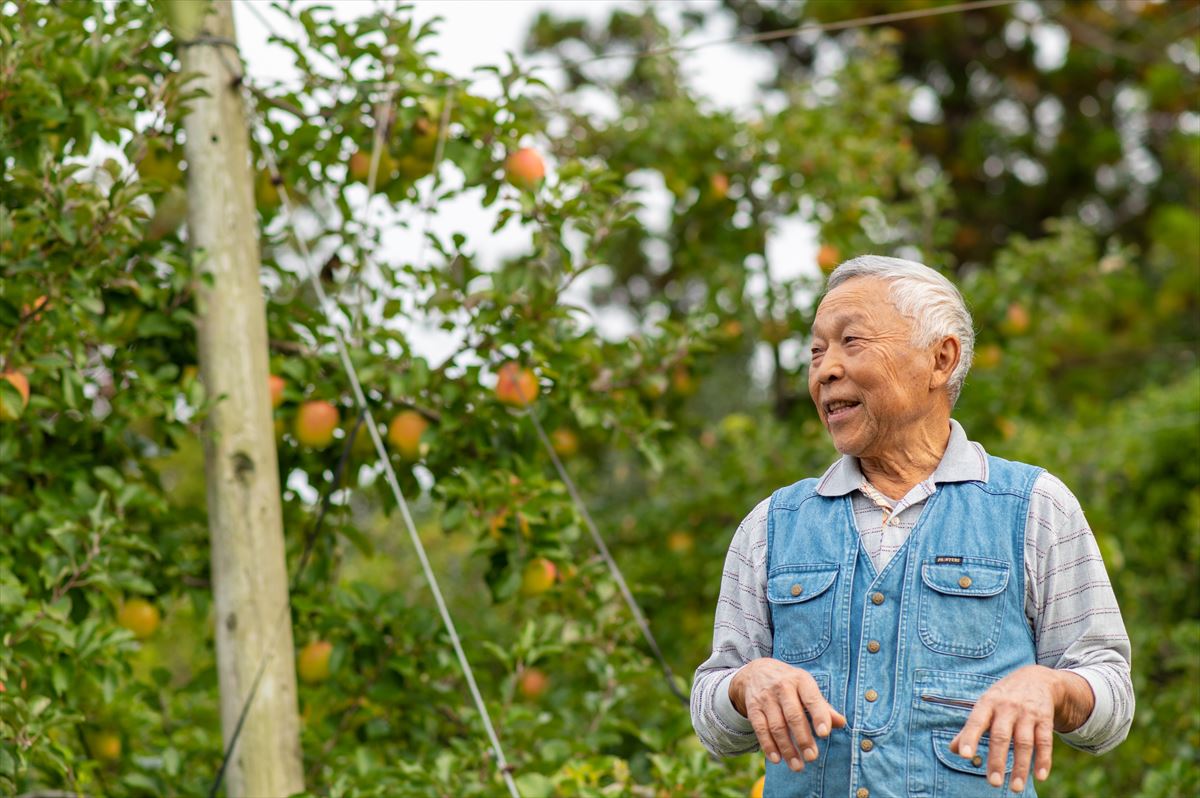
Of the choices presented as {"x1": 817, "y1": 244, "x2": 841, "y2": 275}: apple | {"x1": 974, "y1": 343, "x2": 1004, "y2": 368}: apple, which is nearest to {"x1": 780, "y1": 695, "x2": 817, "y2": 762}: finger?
{"x1": 817, "y1": 244, "x2": 841, "y2": 275}: apple

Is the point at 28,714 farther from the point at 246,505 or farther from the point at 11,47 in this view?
the point at 11,47

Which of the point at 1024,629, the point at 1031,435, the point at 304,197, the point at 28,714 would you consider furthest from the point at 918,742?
the point at 1031,435

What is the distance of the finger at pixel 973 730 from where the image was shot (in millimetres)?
1275

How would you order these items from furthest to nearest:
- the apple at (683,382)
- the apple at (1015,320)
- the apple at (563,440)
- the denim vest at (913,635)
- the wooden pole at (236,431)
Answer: the apple at (1015,320)
the apple at (683,382)
the apple at (563,440)
the wooden pole at (236,431)
the denim vest at (913,635)

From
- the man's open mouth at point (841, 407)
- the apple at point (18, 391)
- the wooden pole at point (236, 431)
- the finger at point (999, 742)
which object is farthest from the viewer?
the wooden pole at point (236, 431)

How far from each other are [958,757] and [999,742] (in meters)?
0.11

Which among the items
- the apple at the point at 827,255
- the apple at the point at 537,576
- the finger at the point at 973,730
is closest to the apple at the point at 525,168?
the apple at the point at 537,576

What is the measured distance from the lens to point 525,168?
2996 mm

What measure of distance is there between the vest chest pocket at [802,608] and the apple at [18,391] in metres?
1.55

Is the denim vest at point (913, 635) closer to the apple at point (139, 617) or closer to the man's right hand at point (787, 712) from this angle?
the man's right hand at point (787, 712)

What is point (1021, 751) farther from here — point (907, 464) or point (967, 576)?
point (907, 464)

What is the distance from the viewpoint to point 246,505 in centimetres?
275

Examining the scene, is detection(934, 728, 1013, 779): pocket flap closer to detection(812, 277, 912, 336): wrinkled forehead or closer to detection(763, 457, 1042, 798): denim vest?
detection(763, 457, 1042, 798): denim vest

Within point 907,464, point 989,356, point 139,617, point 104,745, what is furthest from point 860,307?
point 989,356
